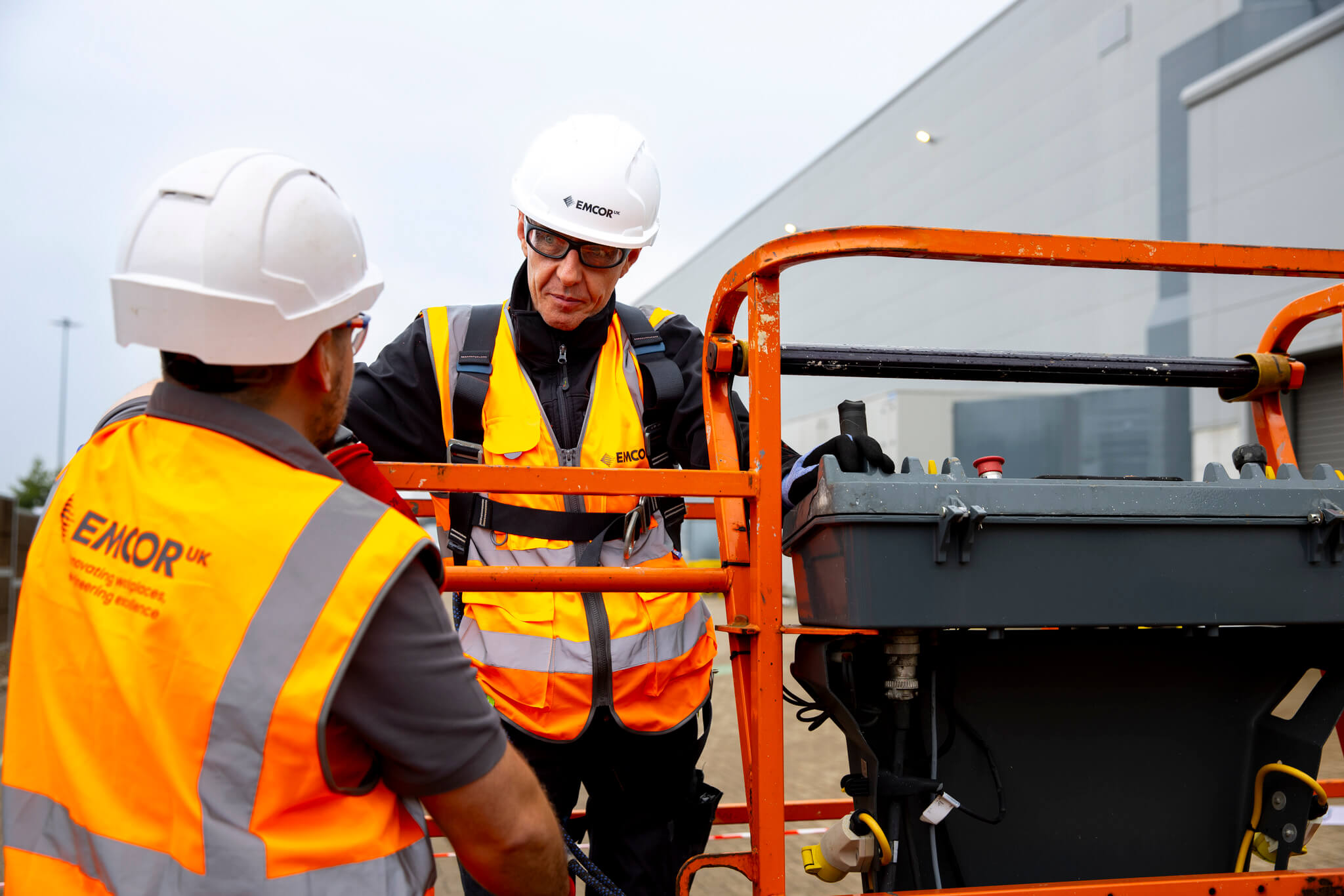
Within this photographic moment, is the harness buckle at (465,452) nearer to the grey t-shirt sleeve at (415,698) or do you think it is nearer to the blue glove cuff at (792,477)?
the blue glove cuff at (792,477)

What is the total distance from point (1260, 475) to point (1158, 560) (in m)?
0.41

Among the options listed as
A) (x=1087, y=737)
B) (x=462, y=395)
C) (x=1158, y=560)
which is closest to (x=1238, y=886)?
(x=1087, y=737)

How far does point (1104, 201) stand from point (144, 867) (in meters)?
12.3

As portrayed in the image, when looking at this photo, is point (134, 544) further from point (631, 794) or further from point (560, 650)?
point (631, 794)

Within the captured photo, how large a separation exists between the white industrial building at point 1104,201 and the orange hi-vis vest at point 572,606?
26.3 ft

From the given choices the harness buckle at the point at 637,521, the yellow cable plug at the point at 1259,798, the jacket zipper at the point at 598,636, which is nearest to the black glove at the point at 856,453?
the harness buckle at the point at 637,521

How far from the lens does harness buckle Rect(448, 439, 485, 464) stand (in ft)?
7.24

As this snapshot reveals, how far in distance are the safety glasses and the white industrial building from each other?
29.2 ft

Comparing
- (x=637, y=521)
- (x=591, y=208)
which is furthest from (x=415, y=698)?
(x=591, y=208)

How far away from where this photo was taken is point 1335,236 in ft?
27.6

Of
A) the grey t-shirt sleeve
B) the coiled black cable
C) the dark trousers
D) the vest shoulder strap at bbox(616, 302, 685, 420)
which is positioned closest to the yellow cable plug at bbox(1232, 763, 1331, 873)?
the dark trousers

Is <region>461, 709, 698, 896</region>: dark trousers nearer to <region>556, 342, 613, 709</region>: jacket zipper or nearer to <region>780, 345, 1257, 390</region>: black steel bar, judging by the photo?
<region>556, 342, 613, 709</region>: jacket zipper

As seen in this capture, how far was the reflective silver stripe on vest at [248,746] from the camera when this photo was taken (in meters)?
1.02

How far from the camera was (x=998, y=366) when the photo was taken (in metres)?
2.17
